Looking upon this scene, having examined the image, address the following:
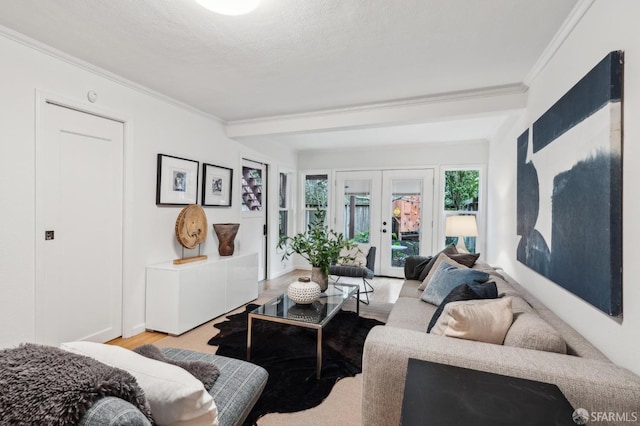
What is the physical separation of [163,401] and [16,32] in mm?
2605

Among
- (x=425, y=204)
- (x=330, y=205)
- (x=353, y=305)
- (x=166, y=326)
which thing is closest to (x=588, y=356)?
(x=353, y=305)

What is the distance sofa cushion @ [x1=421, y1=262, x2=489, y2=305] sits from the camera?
2.41 m

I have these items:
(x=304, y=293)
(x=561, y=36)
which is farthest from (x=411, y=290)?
(x=561, y=36)

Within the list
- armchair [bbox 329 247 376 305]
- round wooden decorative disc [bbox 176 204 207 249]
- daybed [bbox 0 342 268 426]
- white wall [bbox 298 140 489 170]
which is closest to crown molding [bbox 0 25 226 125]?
round wooden decorative disc [bbox 176 204 207 249]

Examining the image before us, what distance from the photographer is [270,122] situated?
387cm

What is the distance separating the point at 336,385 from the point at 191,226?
2219 millimetres

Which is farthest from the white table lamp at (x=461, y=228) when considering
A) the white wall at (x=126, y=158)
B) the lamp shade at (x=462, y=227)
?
the white wall at (x=126, y=158)

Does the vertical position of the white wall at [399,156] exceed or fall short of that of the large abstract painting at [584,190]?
it exceeds it

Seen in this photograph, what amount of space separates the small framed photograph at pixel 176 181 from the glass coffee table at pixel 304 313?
62.9 inches

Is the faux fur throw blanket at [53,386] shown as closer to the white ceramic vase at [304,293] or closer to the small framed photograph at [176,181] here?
the white ceramic vase at [304,293]

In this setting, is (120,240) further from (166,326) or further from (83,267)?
(166,326)

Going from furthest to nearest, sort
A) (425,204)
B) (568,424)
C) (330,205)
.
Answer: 1. (330,205)
2. (425,204)
3. (568,424)

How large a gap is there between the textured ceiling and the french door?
8.57ft

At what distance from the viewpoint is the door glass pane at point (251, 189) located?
4.65 m
